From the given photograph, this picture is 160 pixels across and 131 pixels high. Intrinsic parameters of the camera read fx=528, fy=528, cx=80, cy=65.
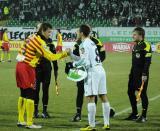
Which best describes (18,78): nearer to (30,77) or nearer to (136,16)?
(30,77)

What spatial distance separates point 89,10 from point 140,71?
36983mm

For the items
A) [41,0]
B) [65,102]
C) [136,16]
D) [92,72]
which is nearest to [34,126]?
[92,72]

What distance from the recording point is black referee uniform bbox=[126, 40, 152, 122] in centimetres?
1230

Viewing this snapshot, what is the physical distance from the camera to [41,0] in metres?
50.8

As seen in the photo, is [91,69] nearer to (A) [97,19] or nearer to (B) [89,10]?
(A) [97,19]

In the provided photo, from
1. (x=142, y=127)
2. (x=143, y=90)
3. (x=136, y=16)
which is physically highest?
(x=136, y=16)

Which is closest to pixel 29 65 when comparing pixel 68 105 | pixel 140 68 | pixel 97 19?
pixel 140 68

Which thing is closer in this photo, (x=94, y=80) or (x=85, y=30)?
(x=94, y=80)

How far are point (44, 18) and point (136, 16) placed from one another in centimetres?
888

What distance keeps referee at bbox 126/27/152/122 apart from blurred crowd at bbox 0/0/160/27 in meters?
33.2

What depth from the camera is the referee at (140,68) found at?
→ 12312 mm

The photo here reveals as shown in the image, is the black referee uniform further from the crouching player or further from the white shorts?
the crouching player

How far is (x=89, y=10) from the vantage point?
49156 millimetres

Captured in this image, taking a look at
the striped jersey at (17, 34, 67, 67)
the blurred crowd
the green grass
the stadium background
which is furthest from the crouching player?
the blurred crowd
